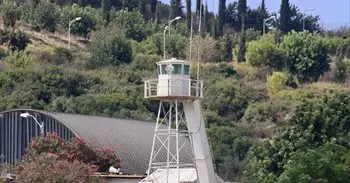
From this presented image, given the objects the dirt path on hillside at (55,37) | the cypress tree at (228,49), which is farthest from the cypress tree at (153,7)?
the dirt path on hillside at (55,37)

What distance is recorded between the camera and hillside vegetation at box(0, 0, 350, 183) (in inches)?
4439

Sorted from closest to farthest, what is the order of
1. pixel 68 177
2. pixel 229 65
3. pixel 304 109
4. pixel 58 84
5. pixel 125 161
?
pixel 68 177, pixel 304 109, pixel 125 161, pixel 58 84, pixel 229 65

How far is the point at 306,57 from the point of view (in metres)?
138

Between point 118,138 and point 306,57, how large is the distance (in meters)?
60.9

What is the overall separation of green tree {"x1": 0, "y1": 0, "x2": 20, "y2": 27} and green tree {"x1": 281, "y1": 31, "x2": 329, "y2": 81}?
95.2 feet

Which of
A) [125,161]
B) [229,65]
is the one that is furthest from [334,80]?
[125,161]

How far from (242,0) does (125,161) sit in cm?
9336

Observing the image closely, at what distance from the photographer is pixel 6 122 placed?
3157 inches

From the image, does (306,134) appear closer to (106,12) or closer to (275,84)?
(275,84)

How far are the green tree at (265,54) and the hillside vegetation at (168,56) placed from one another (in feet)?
0.35

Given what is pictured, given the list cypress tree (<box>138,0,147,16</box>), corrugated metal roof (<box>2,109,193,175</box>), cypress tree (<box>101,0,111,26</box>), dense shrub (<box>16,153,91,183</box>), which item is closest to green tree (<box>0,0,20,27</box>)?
cypress tree (<box>101,0,111,26</box>)

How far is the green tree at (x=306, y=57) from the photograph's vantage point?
454ft

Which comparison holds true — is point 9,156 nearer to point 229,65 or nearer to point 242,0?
point 229,65

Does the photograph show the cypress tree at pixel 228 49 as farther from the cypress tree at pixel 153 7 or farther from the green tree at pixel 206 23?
the cypress tree at pixel 153 7
